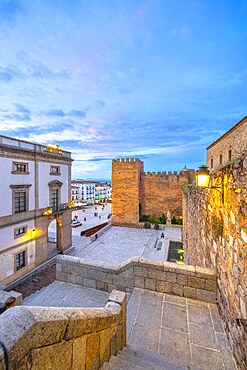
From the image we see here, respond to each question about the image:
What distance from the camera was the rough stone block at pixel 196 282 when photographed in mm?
4461

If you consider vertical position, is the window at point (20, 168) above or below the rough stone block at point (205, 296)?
above

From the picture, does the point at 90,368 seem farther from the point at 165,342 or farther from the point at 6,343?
the point at 165,342

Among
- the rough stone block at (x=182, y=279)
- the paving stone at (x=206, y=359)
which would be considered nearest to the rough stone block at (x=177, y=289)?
the rough stone block at (x=182, y=279)

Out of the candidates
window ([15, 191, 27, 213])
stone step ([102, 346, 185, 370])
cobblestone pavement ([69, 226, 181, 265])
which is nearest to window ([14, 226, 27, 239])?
window ([15, 191, 27, 213])

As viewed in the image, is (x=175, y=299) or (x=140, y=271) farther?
(x=140, y=271)

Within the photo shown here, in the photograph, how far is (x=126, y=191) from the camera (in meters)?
23.3

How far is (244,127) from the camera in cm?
1441

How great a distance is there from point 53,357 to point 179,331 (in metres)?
3.18

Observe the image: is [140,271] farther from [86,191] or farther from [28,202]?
[86,191]

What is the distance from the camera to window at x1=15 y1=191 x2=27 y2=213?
11102mm

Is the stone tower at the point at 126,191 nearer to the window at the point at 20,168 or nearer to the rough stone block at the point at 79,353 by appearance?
the window at the point at 20,168

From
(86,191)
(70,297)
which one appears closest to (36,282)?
(70,297)

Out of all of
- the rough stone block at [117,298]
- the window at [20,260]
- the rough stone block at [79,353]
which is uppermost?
the rough stone block at [79,353]

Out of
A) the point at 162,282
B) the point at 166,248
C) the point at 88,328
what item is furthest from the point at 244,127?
the point at 88,328
